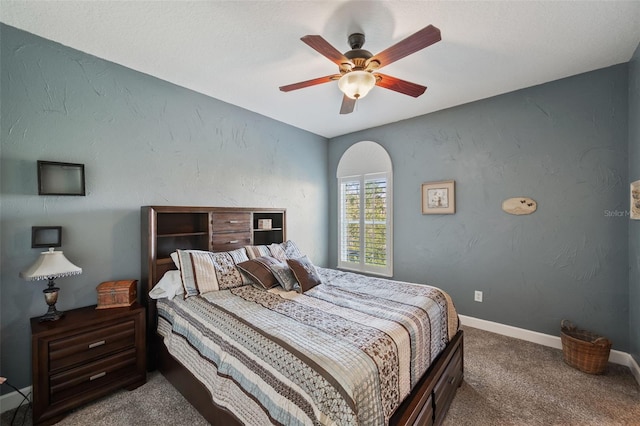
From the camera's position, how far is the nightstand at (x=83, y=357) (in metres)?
1.70

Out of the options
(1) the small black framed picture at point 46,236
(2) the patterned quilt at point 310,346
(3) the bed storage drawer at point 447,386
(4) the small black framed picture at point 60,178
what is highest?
(4) the small black framed picture at point 60,178

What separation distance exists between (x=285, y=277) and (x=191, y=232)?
48.1 inches

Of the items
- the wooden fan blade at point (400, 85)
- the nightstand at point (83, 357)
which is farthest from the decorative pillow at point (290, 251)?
the wooden fan blade at point (400, 85)

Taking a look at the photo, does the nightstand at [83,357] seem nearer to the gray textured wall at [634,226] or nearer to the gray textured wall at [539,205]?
the gray textured wall at [539,205]

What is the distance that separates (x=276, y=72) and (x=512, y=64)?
7.15 ft

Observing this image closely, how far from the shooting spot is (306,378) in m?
1.18

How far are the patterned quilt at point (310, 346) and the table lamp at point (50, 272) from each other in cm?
68

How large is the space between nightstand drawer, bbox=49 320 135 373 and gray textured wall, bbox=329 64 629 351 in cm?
329

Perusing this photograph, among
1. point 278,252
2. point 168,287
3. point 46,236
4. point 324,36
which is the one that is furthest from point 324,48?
point 46,236

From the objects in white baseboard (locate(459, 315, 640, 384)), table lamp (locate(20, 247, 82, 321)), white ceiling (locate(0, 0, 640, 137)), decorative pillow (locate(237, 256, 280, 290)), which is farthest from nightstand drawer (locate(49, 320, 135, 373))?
white baseboard (locate(459, 315, 640, 384))

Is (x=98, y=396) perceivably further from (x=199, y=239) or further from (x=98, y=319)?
(x=199, y=239)

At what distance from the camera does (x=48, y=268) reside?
1793 mm

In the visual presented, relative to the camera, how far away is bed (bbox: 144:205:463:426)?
118 centimetres

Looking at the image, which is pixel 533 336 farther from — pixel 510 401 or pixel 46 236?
pixel 46 236
